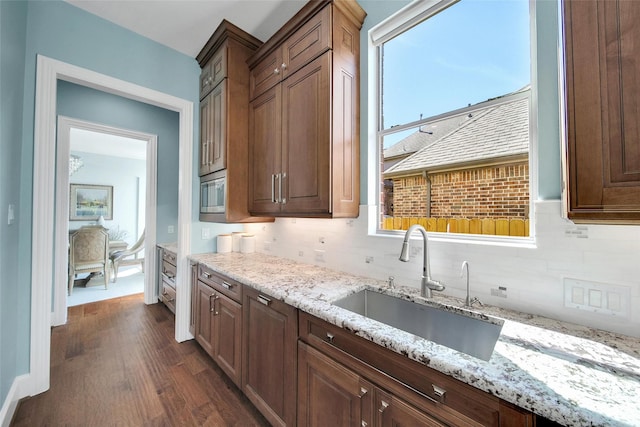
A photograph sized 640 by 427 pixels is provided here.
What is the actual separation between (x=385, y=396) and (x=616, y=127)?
43.3 inches

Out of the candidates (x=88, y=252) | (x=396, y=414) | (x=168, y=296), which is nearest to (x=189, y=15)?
(x=396, y=414)

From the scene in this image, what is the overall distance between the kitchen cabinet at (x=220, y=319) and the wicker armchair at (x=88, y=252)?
3.12 metres

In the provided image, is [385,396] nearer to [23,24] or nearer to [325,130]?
[325,130]

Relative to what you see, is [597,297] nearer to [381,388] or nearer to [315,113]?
[381,388]

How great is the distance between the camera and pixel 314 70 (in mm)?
1604

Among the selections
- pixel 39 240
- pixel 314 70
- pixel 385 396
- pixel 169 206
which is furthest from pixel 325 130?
pixel 169 206

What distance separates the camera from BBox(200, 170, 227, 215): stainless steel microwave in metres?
2.22

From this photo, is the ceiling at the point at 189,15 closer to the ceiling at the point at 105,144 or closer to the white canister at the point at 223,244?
the white canister at the point at 223,244

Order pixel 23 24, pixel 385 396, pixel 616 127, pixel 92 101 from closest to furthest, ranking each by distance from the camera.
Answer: pixel 616 127 < pixel 385 396 < pixel 23 24 < pixel 92 101

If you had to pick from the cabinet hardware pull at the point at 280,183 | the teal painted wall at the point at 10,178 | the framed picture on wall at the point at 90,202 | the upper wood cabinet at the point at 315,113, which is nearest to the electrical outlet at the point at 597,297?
the upper wood cabinet at the point at 315,113

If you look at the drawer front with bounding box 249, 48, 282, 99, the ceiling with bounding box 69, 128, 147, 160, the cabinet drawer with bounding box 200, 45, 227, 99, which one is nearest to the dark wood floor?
the drawer front with bounding box 249, 48, 282, 99

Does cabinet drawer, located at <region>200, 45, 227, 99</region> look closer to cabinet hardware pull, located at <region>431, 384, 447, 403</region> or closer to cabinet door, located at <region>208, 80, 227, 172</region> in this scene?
cabinet door, located at <region>208, 80, 227, 172</region>

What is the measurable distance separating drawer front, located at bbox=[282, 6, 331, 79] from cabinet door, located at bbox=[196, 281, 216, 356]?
185cm

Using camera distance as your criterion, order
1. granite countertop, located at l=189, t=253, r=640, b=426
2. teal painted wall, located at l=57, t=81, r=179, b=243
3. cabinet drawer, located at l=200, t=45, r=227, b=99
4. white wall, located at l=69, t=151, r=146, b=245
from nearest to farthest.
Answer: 1. granite countertop, located at l=189, t=253, r=640, b=426
2. cabinet drawer, located at l=200, t=45, r=227, b=99
3. teal painted wall, located at l=57, t=81, r=179, b=243
4. white wall, located at l=69, t=151, r=146, b=245
